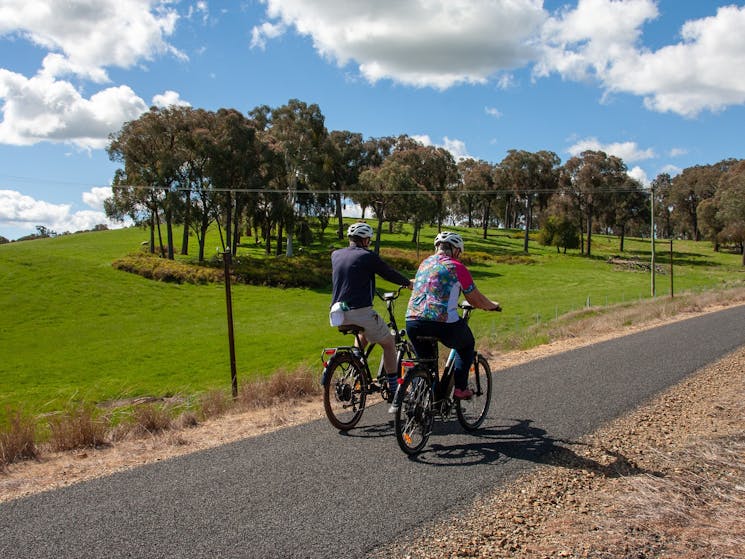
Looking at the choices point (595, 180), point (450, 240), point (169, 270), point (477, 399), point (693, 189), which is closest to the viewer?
point (450, 240)

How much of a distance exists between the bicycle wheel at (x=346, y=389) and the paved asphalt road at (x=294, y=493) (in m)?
0.20

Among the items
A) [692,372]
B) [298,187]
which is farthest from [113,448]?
[298,187]

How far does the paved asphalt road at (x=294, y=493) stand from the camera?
3.88 metres

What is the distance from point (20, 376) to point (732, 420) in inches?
962

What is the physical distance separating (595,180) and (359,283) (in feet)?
269

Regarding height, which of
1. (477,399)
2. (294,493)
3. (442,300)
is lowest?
(294,493)

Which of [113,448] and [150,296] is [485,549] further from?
[150,296]

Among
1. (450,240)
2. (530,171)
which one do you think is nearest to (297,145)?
(530,171)

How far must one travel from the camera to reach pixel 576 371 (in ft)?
33.2

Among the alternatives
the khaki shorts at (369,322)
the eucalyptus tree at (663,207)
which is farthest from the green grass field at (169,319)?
the eucalyptus tree at (663,207)

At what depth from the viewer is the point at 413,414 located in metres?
5.59

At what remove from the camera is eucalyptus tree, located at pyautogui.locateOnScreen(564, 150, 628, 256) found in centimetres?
8094

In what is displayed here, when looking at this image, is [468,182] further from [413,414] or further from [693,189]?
[413,414]

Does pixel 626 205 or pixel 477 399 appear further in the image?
pixel 626 205
